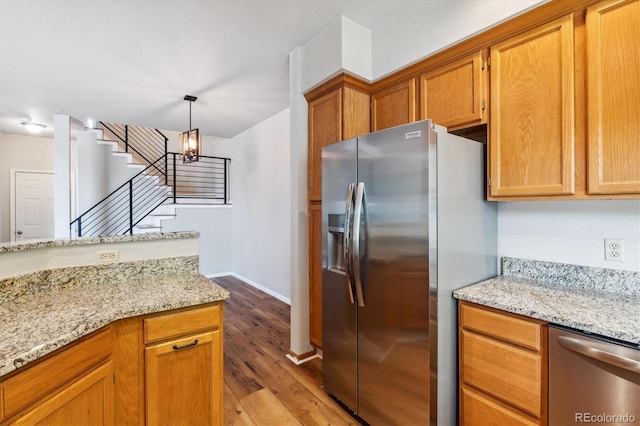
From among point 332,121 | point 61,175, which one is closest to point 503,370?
point 332,121

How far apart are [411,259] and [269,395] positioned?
59.1 inches

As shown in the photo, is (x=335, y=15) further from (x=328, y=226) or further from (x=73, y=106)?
(x=73, y=106)

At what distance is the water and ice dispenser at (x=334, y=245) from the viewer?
209 centimetres

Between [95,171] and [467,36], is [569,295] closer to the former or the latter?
[467,36]

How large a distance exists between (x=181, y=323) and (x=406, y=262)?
1157 mm

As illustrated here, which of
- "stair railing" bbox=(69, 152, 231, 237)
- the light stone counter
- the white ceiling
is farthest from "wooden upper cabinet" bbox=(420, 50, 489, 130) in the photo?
"stair railing" bbox=(69, 152, 231, 237)

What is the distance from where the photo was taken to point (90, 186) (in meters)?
5.75

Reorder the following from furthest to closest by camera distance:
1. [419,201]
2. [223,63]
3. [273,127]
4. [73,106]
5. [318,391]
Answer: [273,127] < [73,106] < [223,63] < [318,391] < [419,201]

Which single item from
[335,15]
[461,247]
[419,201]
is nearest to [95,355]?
[419,201]

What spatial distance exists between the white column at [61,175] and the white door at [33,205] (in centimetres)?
206

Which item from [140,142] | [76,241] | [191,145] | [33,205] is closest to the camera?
[76,241]

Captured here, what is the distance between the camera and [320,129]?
8.58ft

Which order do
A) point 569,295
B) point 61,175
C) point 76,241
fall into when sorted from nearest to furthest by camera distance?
point 569,295, point 76,241, point 61,175

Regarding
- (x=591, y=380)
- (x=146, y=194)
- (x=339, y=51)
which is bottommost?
(x=591, y=380)
